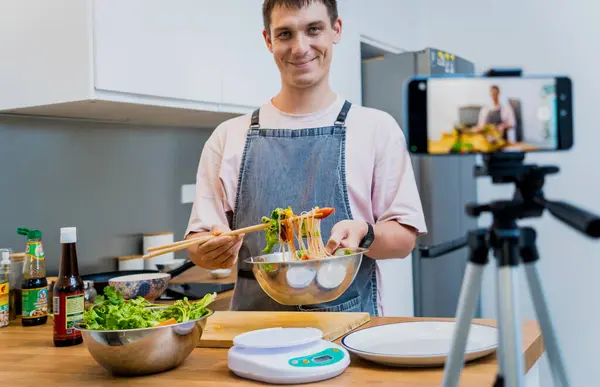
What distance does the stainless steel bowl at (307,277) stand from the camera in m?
1.05

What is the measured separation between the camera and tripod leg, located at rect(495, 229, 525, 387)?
57cm

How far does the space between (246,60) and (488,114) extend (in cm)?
154

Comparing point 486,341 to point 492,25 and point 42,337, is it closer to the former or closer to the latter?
point 42,337

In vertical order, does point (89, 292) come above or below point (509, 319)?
below

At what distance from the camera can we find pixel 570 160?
3.20 m

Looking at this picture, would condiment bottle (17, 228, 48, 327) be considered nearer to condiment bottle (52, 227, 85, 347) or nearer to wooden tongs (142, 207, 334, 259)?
condiment bottle (52, 227, 85, 347)

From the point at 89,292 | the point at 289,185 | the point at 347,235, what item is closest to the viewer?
the point at 347,235

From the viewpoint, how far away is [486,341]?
1.02 meters

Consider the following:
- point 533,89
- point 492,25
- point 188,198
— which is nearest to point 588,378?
point 492,25

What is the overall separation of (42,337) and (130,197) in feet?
2.96

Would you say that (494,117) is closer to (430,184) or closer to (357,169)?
(357,169)

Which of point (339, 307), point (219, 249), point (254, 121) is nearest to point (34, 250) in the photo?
point (219, 249)

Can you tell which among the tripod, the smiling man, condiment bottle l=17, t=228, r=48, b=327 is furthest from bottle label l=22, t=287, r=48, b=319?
the tripod

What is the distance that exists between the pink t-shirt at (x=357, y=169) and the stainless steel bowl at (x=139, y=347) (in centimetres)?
52
